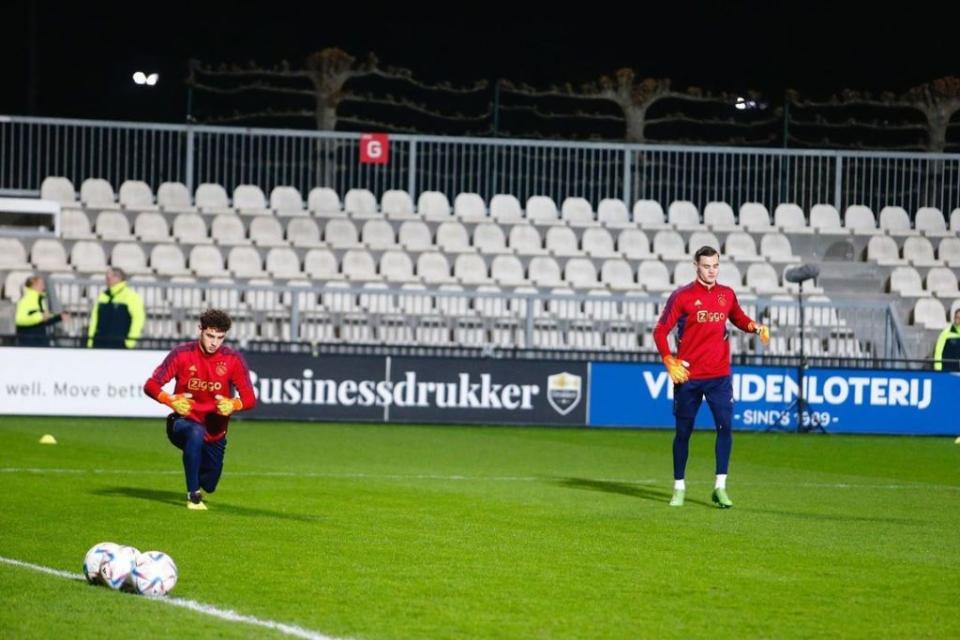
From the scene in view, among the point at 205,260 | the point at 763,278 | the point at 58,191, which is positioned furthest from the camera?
the point at 58,191

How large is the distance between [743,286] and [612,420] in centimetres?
575

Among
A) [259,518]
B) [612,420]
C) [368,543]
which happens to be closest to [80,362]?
[612,420]

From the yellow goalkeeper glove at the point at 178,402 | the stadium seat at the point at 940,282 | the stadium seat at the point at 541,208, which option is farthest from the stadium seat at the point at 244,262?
the yellow goalkeeper glove at the point at 178,402

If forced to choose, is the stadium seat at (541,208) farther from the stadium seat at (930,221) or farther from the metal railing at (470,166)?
the stadium seat at (930,221)

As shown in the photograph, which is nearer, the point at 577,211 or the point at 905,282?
the point at 905,282

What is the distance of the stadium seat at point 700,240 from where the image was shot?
28.9m

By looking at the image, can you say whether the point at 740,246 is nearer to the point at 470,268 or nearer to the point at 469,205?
the point at 469,205

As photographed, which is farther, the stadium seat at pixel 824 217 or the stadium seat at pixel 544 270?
the stadium seat at pixel 824 217

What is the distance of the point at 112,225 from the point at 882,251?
13.8 meters

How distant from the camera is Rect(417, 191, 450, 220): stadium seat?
2912 centimetres

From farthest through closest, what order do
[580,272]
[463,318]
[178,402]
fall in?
1. [580,272]
2. [463,318]
3. [178,402]

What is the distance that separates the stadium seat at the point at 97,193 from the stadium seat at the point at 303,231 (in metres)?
3.11

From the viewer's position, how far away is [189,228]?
92.3 feet

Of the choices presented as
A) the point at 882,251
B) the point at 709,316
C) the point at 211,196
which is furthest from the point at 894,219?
the point at 709,316
